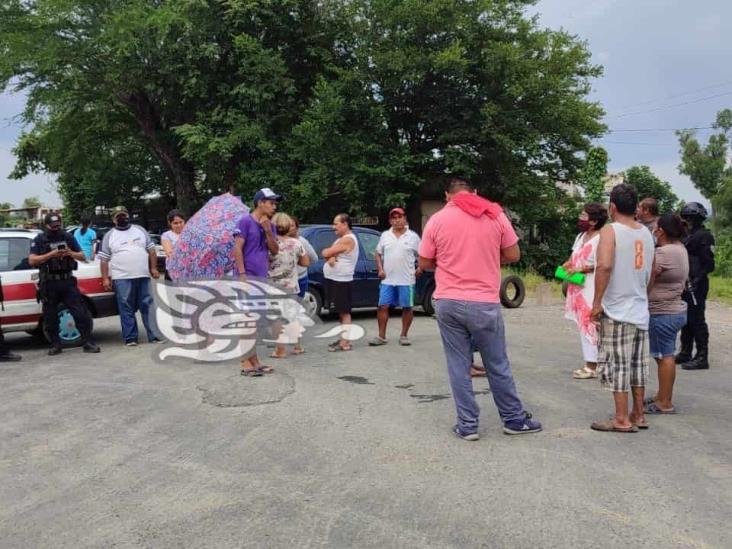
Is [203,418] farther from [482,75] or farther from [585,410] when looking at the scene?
[482,75]

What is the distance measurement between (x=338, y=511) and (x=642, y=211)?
4.34m

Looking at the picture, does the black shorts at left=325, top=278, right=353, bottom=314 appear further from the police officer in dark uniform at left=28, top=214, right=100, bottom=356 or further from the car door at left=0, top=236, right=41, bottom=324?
the car door at left=0, top=236, right=41, bottom=324

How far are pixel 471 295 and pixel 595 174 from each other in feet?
94.0

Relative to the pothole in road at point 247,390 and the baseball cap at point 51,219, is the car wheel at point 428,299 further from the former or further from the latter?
the baseball cap at point 51,219

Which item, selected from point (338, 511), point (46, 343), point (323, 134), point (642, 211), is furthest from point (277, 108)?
point (338, 511)

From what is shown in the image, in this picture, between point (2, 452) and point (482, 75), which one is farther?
point (482, 75)

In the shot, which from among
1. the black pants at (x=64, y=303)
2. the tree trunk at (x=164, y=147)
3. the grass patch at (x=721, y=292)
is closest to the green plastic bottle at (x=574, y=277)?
the black pants at (x=64, y=303)

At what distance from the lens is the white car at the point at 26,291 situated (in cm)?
870

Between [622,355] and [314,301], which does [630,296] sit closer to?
[622,355]

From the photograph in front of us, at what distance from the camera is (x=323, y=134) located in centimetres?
2436

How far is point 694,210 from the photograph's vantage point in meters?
6.94

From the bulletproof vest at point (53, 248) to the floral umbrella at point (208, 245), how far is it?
1.36 m

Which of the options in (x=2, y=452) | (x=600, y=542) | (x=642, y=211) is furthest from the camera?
(x=642, y=211)

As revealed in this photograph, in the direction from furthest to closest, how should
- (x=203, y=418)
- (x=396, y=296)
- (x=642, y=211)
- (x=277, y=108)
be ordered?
(x=277, y=108)
(x=396, y=296)
(x=642, y=211)
(x=203, y=418)
